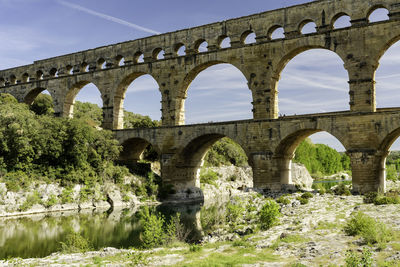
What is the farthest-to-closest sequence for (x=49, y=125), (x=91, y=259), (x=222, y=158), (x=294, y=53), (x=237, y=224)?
(x=222, y=158), (x=49, y=125), (x=294, y=53), (x=237, y=224), (x=91, y=259)

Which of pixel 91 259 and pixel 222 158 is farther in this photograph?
pixel 222 158

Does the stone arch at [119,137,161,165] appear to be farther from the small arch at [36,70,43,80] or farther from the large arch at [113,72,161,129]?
the small arch at [36,70,43,80]

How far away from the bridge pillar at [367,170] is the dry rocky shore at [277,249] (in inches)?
251

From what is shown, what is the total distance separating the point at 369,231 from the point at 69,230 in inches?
549

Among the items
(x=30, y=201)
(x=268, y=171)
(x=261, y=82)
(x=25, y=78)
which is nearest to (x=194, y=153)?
(x=268, y=171)

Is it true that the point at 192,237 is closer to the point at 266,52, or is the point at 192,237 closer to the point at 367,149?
the point at 367,149

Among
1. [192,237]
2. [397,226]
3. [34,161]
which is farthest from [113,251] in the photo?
[34,161]

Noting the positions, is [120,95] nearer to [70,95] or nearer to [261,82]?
[70,95]

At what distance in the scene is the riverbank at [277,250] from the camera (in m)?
9.14

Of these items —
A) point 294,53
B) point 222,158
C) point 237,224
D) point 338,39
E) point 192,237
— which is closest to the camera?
point 237,224

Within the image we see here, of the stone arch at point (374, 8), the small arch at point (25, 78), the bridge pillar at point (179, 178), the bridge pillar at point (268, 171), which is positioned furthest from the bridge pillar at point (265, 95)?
the small arch at point (25, 78)

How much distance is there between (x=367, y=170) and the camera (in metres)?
22.0

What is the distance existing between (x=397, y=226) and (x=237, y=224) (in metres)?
6.32

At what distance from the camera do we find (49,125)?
28078mm
